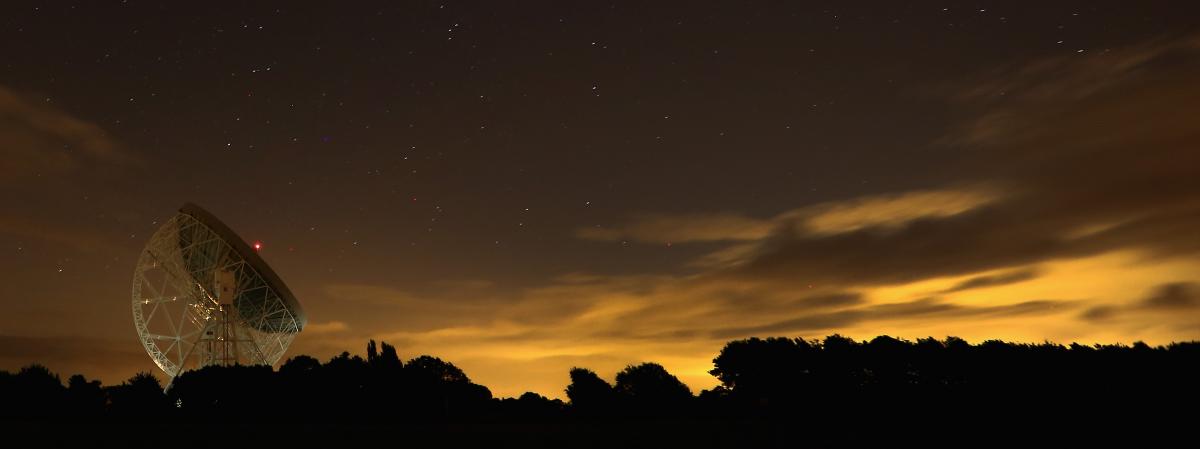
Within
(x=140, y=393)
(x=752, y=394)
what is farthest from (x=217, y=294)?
(x=752, y=394)

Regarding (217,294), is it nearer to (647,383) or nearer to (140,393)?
(140,393)

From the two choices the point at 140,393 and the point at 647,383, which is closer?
the point at 140,393

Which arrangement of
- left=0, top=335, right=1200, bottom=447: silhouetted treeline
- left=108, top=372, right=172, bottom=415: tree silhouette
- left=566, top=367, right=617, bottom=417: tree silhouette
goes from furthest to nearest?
left=566, top=367, right=617, bottom=417: tree silhouette
left=108, top=372, right=172, bottom=415: tree silhouette
left=0, top=335, right=1200, bottom=447: silhouetted treeline

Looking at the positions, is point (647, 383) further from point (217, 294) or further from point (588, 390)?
point (217, 294)

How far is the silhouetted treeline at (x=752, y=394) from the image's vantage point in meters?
39.5

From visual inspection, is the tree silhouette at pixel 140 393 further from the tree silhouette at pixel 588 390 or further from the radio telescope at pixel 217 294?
the tree silhouette at pixel 588 390

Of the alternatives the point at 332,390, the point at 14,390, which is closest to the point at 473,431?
the point at 332,390

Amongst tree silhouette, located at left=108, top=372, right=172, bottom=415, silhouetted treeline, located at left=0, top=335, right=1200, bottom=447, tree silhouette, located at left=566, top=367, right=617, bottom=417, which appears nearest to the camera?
silhouetted treeline, located at left=0, top=335, right=1200, bottom=447

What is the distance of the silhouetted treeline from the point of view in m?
39.5

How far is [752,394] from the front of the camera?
69.8 m

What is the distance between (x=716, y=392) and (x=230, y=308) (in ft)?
126

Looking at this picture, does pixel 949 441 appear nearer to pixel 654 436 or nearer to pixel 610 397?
pixel 654 436

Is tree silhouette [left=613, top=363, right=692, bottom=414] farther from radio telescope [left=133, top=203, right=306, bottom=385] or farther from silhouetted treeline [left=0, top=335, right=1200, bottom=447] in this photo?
radio telescope [left=133, top=203, right=306, bottom=385]

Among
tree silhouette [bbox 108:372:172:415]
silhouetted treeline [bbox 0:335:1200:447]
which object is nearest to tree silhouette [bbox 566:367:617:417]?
silhouetted treeline [bbox 0:335:1200:447]
